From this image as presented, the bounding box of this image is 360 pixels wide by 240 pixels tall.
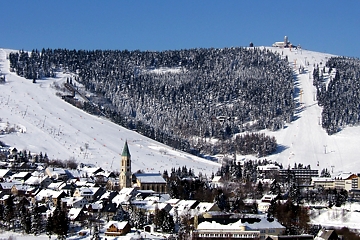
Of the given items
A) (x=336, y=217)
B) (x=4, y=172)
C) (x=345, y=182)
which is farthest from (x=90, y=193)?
(x=345, y=182)

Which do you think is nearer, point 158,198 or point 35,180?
point 158,198

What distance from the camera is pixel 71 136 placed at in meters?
148

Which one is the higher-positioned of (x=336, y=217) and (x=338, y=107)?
→ (x=338, y=107)

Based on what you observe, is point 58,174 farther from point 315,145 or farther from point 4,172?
point 315,145

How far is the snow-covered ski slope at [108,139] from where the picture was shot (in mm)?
133125

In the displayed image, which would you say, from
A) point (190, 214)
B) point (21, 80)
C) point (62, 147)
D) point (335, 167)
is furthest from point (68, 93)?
point (190, 214)

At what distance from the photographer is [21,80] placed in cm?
19688

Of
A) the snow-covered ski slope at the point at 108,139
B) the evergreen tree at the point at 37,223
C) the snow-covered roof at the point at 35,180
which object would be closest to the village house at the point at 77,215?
the evergreen tree at the point at 37,223

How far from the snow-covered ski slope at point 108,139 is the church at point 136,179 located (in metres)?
29.6

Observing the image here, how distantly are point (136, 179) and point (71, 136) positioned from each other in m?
57.1

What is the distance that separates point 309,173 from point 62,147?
46.8m

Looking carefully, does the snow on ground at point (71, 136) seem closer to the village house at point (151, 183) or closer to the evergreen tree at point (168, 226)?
the village house at point (151, 183)

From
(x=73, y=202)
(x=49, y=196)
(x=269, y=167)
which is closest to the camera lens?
(x=73, y=202)

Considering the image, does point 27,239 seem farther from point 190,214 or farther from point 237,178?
point 237,178
